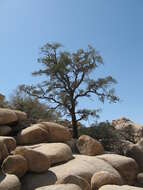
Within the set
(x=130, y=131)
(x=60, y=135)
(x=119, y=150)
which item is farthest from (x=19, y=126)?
(x=130, y=131)

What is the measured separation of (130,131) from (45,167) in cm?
1476

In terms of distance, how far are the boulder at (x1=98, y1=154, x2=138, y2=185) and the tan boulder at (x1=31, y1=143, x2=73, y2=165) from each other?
79.5 inches

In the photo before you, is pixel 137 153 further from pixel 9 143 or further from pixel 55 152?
pixel 9 143

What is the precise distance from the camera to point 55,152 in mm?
10969

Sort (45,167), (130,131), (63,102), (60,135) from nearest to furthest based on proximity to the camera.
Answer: (45,167) → (60,135) → (63,102) → (130,131)

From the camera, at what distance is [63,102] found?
19062mm

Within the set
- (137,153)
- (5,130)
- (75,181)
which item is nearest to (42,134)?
(5,130)

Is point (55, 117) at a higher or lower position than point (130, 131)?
higher

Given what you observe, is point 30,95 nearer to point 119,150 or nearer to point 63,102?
point 63,102

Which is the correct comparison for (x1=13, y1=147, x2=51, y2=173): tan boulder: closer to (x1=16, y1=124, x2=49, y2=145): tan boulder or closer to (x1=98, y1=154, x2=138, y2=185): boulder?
(x1=16, y1=124, x2=49, y2=145): tan boulder

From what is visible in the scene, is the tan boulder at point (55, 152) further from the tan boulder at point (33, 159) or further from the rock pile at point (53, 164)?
the tan boulder at point (33, 159)

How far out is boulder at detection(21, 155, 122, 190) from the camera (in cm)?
903

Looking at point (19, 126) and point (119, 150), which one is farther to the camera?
Answer: point (119, 150)

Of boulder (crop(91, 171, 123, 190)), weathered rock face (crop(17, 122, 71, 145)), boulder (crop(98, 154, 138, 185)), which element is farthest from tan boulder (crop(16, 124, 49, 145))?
boulder (crop(91, 171, 123, 190))
